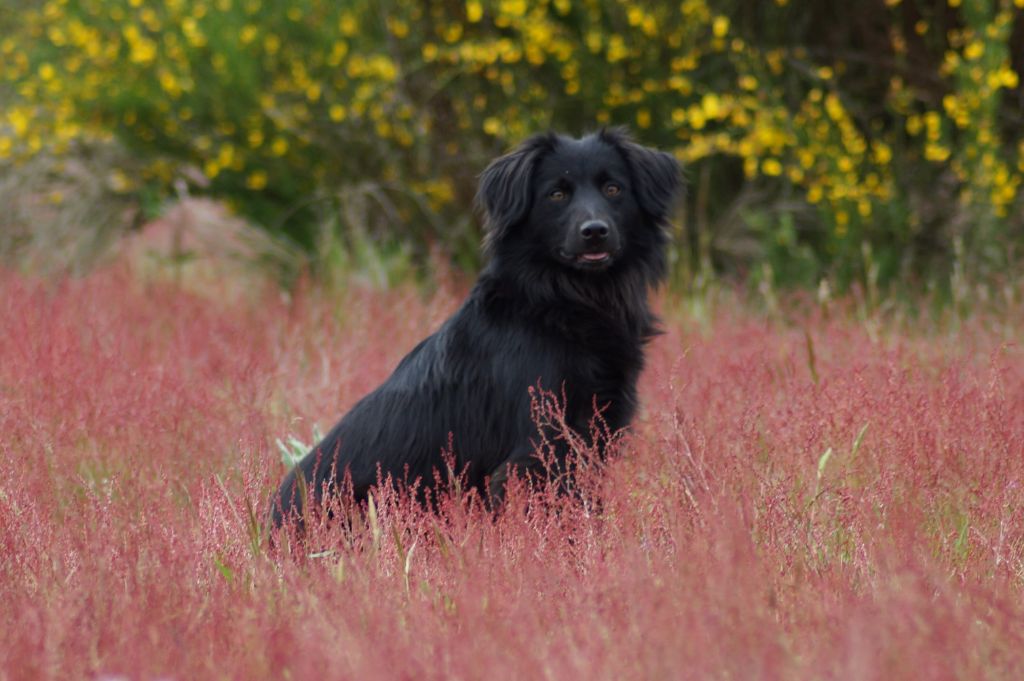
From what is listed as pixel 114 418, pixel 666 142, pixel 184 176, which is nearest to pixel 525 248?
pixel 114 418

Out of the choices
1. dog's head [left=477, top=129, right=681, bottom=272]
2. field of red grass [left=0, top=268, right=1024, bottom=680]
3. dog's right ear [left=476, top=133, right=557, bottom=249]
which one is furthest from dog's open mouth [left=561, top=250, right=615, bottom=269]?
field of red grass [left=0, top=268, right=1024, bottom=680]

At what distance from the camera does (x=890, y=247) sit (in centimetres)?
731

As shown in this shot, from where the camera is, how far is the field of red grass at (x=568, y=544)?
2102 millimetres

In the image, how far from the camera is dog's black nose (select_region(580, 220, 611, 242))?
375cm

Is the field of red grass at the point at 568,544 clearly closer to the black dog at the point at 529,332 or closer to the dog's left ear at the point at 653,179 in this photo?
the black dog at the point at 529,332

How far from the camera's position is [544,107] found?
7832 mm

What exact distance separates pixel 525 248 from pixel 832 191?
3.74 m

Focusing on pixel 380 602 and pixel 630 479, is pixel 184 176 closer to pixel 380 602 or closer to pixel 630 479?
pixel 630 479

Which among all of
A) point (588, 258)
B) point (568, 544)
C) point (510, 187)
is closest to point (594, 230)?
point (588, 258)

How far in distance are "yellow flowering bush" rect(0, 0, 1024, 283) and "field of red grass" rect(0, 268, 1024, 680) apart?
245 centimetres

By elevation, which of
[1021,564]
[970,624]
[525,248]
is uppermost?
[525,248]

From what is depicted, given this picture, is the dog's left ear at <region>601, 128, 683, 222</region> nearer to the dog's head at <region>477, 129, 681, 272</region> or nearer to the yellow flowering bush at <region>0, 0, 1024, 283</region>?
the dog's head at <region>477, 129, 681, 272</region>

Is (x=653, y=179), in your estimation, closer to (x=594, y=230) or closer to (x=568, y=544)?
(x=594, y=230)

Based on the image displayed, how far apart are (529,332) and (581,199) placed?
540mm
